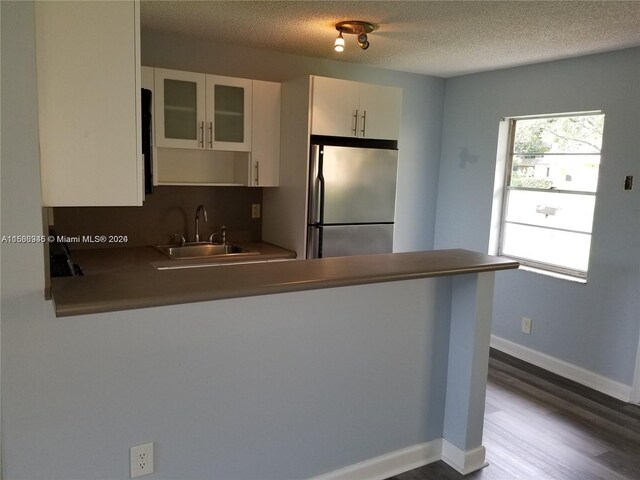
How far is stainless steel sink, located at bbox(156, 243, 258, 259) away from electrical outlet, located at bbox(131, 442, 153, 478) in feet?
6.07

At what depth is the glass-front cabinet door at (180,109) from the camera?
3209 millimetres

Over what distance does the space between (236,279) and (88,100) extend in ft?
2.46

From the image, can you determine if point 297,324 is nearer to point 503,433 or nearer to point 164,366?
point 164,366

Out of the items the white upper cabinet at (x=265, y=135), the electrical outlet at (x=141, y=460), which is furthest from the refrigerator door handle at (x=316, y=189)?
the electrical outlet at (x=141, y=460)

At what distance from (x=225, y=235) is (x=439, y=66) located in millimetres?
2264

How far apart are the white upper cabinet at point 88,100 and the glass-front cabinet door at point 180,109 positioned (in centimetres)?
173

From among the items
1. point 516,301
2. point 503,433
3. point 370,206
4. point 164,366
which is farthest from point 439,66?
point 164,366

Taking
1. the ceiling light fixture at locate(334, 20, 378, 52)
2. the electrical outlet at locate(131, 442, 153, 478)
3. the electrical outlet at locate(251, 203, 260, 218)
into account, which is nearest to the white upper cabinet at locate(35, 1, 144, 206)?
the electrical outlet at locate(131, 442, 153, 478)

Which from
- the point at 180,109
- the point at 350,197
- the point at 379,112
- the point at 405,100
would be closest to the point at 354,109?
the point at 379,112

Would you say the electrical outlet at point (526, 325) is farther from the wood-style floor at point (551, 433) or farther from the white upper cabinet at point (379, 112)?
the white upper cabinet at point (379, 112)

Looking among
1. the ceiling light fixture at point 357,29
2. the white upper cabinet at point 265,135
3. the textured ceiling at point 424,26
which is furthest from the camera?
the white upper cabinet at point 265,135

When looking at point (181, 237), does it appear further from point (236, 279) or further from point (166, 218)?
point (236, 279)

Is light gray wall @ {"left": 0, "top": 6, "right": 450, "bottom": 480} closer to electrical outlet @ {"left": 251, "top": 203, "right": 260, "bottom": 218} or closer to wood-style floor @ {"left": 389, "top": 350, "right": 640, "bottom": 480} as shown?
wood-style floor @ {"left": 389, "top": 350, "right": 640, "bottom": 480}

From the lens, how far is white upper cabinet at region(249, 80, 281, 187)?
360 cm
